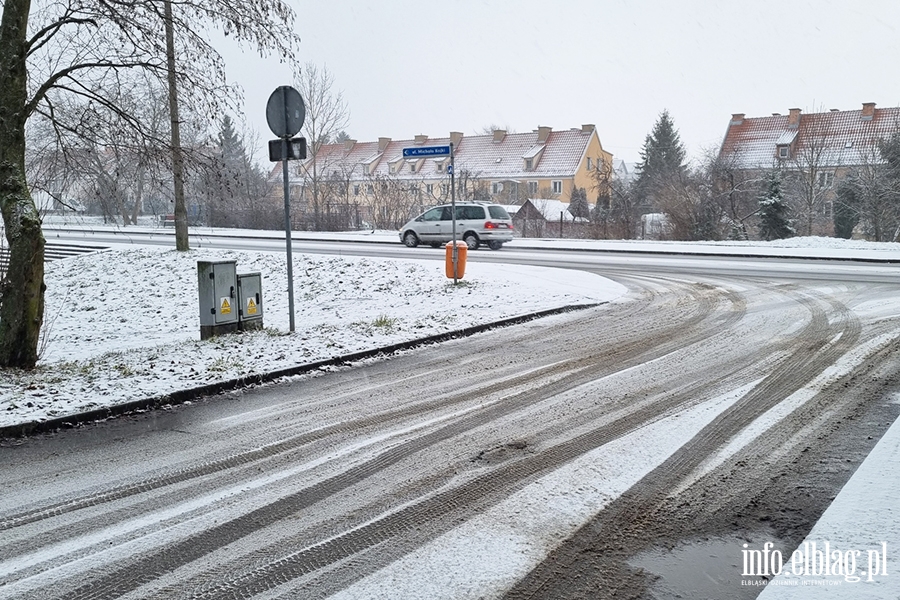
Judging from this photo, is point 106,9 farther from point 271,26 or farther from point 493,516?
point 493,516

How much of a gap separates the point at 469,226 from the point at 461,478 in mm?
21734

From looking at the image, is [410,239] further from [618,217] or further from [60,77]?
[60,77]

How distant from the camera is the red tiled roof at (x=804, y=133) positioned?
52500mm

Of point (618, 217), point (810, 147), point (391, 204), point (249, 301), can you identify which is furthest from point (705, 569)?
point (810, 147)

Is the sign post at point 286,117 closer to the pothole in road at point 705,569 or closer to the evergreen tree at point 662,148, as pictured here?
the pothole in road at point 705,569

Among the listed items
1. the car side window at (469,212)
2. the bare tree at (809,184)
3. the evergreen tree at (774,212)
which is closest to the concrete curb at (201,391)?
the car side window at (469,212)

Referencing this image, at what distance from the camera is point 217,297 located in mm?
9969

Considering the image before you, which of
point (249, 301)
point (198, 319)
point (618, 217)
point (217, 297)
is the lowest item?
point (198, 319)

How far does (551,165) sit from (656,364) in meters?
61.6

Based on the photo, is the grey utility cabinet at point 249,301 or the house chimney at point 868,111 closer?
the grey utility cabinet at point 249,301

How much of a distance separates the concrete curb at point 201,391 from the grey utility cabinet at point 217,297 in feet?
8.70

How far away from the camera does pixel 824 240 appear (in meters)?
26.7

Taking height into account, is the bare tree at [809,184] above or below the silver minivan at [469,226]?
above

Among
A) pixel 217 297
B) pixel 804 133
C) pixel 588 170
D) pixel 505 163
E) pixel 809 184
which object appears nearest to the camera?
pixel 217 297
